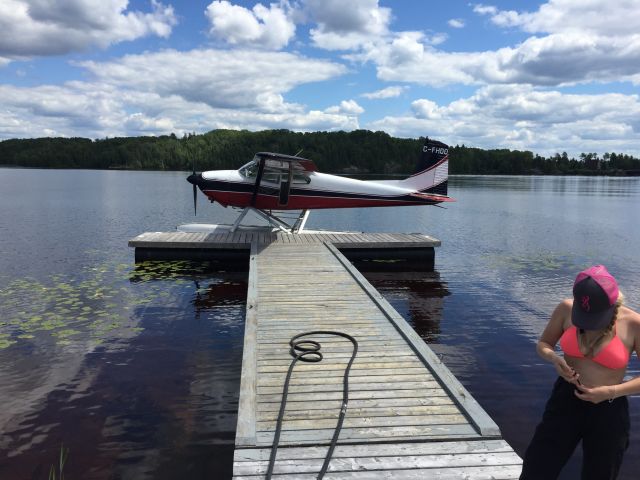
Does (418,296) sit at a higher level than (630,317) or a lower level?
lower

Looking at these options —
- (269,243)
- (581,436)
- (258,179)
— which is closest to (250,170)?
(258,179)

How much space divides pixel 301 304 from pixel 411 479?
389cm

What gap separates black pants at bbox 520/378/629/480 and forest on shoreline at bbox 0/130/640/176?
352 feet

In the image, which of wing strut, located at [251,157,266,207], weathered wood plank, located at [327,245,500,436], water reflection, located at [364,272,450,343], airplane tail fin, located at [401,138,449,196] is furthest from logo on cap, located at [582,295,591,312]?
airplane tail fin, located at [401,138,449,196]

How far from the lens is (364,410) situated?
12.3 feet

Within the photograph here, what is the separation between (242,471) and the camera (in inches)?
119

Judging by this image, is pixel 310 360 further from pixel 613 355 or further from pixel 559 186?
pixel 559 186

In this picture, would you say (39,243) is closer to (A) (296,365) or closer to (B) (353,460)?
(A) (296,365)

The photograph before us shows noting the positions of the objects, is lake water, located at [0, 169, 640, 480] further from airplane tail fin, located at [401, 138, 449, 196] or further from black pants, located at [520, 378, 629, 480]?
black pants, located at [520, 378, 629, 480]

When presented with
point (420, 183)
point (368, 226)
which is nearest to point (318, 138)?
point (368, 226)

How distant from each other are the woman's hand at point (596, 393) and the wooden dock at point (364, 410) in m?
1.06

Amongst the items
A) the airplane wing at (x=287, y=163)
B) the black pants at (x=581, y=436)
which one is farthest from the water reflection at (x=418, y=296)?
the black pants at (x=581, y=436)

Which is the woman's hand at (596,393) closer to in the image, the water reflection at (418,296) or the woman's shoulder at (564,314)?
the woman's shoulder at (564,314)

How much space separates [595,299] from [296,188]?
11662 mm
